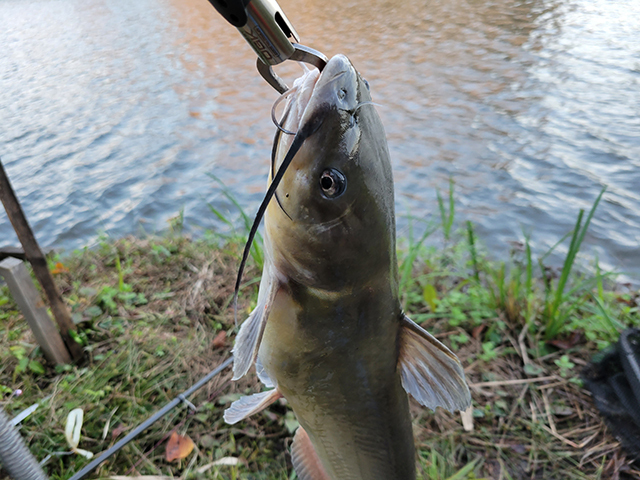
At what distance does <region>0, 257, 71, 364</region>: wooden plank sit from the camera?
2.37 metres

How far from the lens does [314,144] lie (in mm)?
990

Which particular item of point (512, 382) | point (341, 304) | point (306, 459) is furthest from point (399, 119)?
point (341, 304)

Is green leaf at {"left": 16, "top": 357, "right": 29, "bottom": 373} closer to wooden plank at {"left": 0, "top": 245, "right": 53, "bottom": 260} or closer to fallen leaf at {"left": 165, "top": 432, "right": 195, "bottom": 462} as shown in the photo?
wooden plank at {"left": 0, "top": 245, "right": 53, "bottom": 260}

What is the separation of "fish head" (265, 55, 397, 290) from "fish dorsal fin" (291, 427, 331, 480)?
768mm

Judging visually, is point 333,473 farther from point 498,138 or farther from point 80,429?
point 498,138

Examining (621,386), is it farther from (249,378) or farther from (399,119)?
(399,119)

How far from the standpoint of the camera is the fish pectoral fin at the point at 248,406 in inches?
58.1

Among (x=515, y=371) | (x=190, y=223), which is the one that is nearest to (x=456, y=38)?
(x=190, y=223)

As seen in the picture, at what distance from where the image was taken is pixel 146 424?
2.20 metres

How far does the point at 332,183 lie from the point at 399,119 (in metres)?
6.35

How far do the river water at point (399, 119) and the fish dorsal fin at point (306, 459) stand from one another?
231cm

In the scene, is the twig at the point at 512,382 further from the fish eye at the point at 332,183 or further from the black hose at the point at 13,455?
the black hose at the point at 13,455

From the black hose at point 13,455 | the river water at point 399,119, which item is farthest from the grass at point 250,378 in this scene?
the river water at point 399,119

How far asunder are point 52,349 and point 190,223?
292 cm
